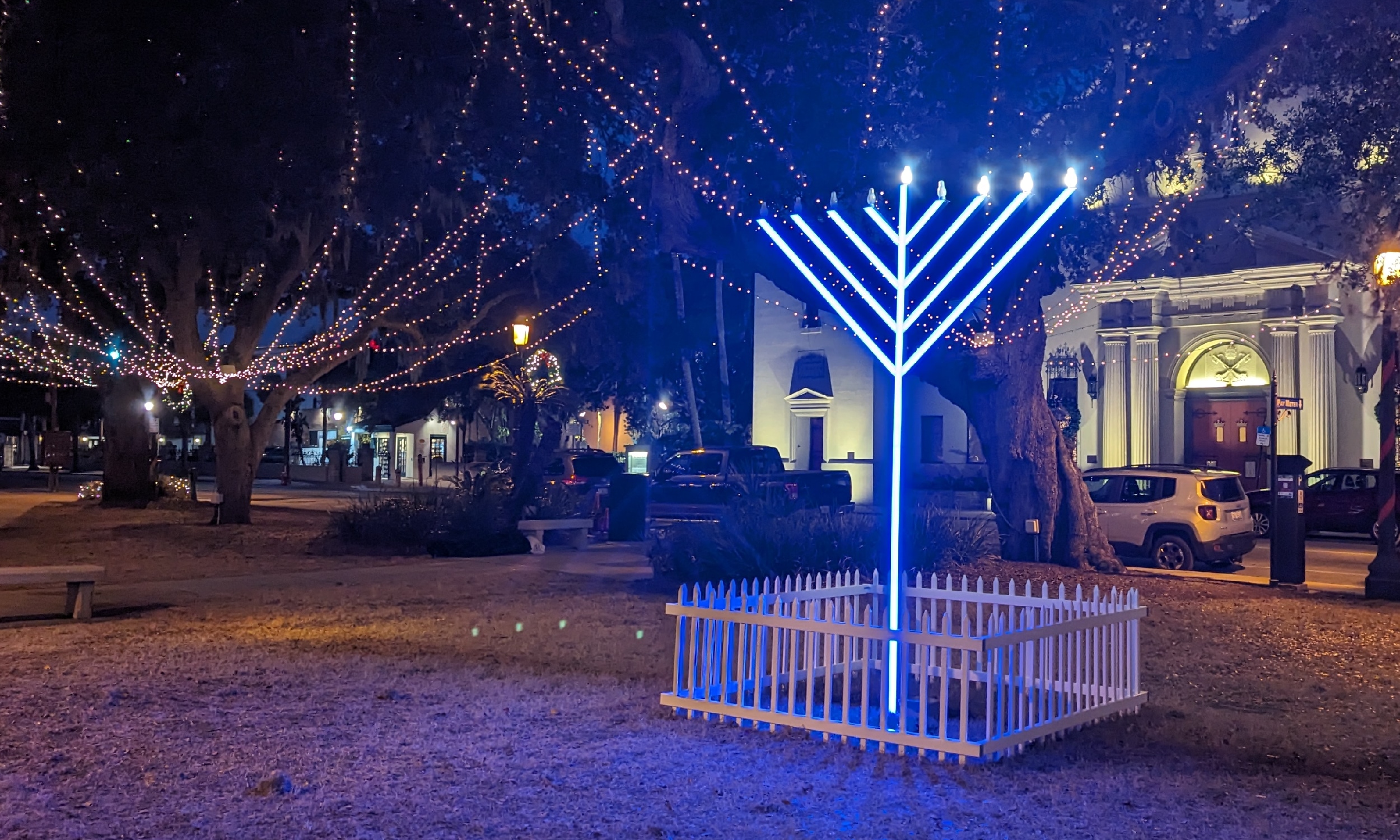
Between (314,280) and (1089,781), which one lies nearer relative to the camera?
(1089,781)

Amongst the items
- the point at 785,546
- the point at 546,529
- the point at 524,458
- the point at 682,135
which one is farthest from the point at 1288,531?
the point at 524,458

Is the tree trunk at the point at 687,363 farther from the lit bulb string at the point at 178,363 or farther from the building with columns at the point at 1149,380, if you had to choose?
the lit bulb string at the point at 178,363

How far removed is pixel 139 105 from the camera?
19391mm

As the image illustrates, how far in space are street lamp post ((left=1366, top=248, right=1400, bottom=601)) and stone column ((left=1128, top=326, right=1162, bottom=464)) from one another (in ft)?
59.0

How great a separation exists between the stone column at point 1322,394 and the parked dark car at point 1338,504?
5.39 m

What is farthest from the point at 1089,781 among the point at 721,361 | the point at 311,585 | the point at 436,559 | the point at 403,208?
the point at 721,361

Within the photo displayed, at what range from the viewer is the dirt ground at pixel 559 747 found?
5.68 metres

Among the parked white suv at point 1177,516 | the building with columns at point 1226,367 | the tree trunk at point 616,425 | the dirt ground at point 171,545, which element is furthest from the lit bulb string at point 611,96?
the tree trunk at point 616,425

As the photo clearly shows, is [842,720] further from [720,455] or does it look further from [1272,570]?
[720,455]

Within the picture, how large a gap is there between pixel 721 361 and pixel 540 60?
31.8 meters

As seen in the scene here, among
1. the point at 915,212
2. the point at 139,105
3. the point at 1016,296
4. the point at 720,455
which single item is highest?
the point at 139,105

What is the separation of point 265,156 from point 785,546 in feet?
34.1

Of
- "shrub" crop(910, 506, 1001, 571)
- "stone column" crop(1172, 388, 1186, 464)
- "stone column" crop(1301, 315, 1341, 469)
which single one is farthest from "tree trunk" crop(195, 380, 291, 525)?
"stone column" crop(1301, 315, 1341, 469)

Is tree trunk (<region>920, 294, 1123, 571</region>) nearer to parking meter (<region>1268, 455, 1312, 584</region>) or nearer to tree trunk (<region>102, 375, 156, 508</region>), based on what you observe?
parking meter (<region>1268, 455, 1312, 584</region>)
